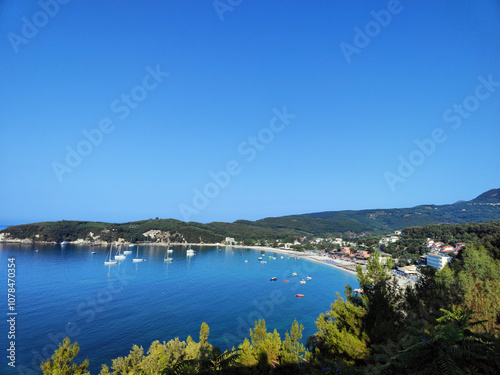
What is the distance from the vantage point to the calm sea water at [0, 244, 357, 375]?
19.5 meters

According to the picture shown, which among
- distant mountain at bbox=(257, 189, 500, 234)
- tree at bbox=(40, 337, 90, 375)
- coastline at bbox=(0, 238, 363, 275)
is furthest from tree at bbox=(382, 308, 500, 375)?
distant mountain at bbox=(257, 189, 500, 234)

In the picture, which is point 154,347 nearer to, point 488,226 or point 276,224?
point 488,226

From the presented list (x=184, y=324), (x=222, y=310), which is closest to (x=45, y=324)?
(x=184, y=324)

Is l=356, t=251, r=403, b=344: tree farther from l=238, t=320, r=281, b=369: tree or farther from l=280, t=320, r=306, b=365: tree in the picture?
l=238, t=320, r=281, b=369: tree

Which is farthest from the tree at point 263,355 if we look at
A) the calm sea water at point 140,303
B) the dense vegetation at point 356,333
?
the calm sea water at point 140,303

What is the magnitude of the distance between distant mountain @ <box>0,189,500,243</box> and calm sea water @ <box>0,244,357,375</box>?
31850 millimetres

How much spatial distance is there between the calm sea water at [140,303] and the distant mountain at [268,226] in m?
31.9

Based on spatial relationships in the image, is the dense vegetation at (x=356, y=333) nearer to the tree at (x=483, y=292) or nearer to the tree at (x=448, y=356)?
the tree at (x=483, y=292)

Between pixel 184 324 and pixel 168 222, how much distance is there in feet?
294

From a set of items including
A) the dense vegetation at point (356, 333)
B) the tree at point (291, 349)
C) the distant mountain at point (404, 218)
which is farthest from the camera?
the distant mountain at point (404, 218)

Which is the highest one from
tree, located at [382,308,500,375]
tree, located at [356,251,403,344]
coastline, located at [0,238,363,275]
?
tree, located at [382,308,500,375]

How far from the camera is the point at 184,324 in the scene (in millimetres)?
23250

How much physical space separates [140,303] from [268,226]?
118887 mm

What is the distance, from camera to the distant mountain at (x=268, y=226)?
274ft
